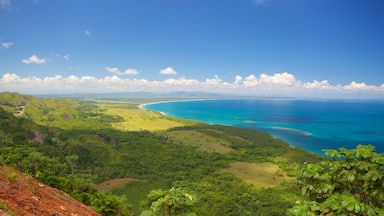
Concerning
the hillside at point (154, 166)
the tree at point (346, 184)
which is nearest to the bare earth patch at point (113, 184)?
the hillside at point (154, 166)

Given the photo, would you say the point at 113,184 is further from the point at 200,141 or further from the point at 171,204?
the point at 200,141

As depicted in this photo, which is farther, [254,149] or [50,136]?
[254,149]

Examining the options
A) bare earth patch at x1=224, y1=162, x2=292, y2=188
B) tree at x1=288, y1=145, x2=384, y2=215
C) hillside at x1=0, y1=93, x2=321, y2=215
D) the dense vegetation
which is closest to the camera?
tree at x1=288, y1=145, x2=384, y2=215

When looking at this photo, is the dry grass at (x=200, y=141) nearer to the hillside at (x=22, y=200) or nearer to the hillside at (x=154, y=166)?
the hillside at (x=154, y=166)

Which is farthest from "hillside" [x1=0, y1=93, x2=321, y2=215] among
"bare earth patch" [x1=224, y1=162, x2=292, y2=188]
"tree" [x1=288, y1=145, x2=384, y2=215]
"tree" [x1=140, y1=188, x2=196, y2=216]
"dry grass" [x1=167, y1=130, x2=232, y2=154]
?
"tree" [x1=288, y1=145, x2=384, y2=215]

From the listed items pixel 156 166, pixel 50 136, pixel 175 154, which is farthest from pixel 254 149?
pixel 50 136

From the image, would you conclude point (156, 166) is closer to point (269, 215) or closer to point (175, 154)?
point (175, 154)

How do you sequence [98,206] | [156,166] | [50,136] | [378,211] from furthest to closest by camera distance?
[50,136] → [156,166] → [98,206] → [378,211]

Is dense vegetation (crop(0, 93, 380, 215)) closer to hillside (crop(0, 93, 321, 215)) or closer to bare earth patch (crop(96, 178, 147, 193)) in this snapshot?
hillside (crop(0, 93, 321, 215))
